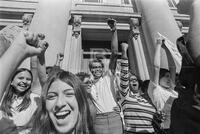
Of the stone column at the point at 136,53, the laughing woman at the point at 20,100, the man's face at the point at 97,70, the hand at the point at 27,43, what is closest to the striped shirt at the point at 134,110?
the man's face at the point at 97,70

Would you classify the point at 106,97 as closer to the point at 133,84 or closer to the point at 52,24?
the point at 133,84

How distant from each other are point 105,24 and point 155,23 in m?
2.25

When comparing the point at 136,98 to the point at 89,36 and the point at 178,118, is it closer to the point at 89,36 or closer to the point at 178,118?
the point at 178,118

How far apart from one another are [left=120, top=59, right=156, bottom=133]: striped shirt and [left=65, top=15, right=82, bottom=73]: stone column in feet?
12.0

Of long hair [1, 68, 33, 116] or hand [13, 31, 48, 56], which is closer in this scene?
hand [13, 31, 48, 56]

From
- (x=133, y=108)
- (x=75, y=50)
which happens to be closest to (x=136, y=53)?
(x=75, y=50)

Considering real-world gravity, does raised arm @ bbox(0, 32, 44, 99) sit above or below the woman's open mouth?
above

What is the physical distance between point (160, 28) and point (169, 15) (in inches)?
37.3

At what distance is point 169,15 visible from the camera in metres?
6.91

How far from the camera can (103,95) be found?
2.62m

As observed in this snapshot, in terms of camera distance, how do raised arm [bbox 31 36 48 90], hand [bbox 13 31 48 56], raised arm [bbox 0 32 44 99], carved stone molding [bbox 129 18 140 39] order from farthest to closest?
carved stone molding [bbox 129 18 140 39], raised arm [bbox 31 36 48 90], hand [bbox 13 31 48 56], raised arm [bbox 0 32 44 99]

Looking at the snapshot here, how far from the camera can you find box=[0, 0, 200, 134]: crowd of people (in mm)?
1078

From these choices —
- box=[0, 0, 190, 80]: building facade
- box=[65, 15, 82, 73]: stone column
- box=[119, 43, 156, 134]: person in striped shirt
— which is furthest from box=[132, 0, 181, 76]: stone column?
box=[119, 43, 156, 134]: person in striped shirt

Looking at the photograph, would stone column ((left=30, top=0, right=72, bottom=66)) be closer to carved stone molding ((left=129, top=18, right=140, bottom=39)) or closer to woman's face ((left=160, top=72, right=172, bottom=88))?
carved stone molding ((left=129, top=18, right=140, bottom=39))
